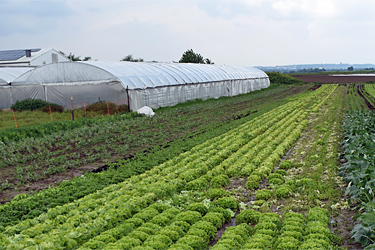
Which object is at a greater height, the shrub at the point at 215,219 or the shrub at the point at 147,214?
the shrub at the point at 147,214

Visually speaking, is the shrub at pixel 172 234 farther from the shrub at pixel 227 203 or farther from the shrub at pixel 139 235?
the shrub at pixel 227 203

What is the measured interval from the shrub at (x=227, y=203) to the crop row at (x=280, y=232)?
1.82ft

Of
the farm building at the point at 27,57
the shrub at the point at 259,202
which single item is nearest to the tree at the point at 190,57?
the farm building at the point at 27,57

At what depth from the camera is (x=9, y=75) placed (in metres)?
34.2

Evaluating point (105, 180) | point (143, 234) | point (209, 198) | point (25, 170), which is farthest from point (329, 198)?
point (25, 170)

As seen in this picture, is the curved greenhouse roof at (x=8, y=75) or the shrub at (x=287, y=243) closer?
the shrub at (x=287, y=243)

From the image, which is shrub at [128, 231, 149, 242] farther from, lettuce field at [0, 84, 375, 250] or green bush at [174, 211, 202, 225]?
green bush at [174, 211, 202, 225]

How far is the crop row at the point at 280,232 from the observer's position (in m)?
6.94

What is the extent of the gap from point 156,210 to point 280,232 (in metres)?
3.12

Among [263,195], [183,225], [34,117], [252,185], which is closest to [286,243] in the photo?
[183,225]

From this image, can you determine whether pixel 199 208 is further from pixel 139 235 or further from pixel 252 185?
pixel 252 185

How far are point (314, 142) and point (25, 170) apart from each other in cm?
1291

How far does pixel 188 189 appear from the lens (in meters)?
10.7

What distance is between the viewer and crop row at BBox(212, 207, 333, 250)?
6.94m
